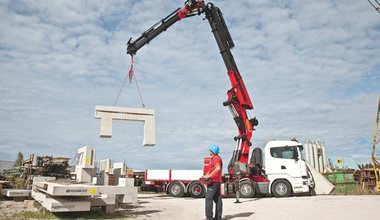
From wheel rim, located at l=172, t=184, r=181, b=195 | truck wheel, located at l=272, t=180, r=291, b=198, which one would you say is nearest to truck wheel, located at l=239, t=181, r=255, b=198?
truck wheel, located at l=272, t=180, r=291, b=198

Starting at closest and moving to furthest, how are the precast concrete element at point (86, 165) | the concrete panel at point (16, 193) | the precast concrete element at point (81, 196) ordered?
the precast concrete element at point (81, 196)
the precast concrete element at point (86, 165)
the concrete panel at point (16, 193)

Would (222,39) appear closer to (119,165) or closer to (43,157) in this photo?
(119,165)

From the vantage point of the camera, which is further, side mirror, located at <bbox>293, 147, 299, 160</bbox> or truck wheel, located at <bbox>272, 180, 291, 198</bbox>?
side mirror, located at <bbox>293, 147, 299, 160</bbox>

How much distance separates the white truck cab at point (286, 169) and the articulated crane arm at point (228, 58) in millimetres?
1233

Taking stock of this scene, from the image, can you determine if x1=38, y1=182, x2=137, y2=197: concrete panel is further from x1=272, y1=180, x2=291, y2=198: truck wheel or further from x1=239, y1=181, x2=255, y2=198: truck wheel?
x1=272, y1=180, x2=291, y2=198: truck wheel

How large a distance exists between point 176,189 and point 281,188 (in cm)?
535

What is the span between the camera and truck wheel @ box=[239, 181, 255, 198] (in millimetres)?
16297

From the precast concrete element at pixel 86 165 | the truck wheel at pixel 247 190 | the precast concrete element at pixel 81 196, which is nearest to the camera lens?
the precast concrete element at pixel 81 196

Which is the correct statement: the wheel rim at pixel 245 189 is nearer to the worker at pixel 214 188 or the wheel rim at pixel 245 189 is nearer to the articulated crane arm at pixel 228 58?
the articulated crane arm at pixel 228 58

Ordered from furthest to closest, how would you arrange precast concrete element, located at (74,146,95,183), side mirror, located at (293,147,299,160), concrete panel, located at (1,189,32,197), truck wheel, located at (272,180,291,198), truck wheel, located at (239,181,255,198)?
side mirror, located at (293,147,299,160) → truck wheel, located at (239,181,255,198) → truck wheel, located at (272,180,291,198) → concrete panel, located at (1,189,32,197) → precast concrete element, located at (74,146,95,183)

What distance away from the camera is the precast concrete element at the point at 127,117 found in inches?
551

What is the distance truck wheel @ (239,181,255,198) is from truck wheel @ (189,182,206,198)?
2.05 metres

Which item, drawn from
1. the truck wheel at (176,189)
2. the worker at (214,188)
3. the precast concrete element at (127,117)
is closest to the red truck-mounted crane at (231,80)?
the truck wheel at (176,189)

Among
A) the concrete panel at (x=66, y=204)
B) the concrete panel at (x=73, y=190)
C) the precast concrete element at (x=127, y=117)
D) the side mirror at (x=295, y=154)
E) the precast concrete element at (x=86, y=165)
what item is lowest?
the concrete panel at (x=66, y=204)
